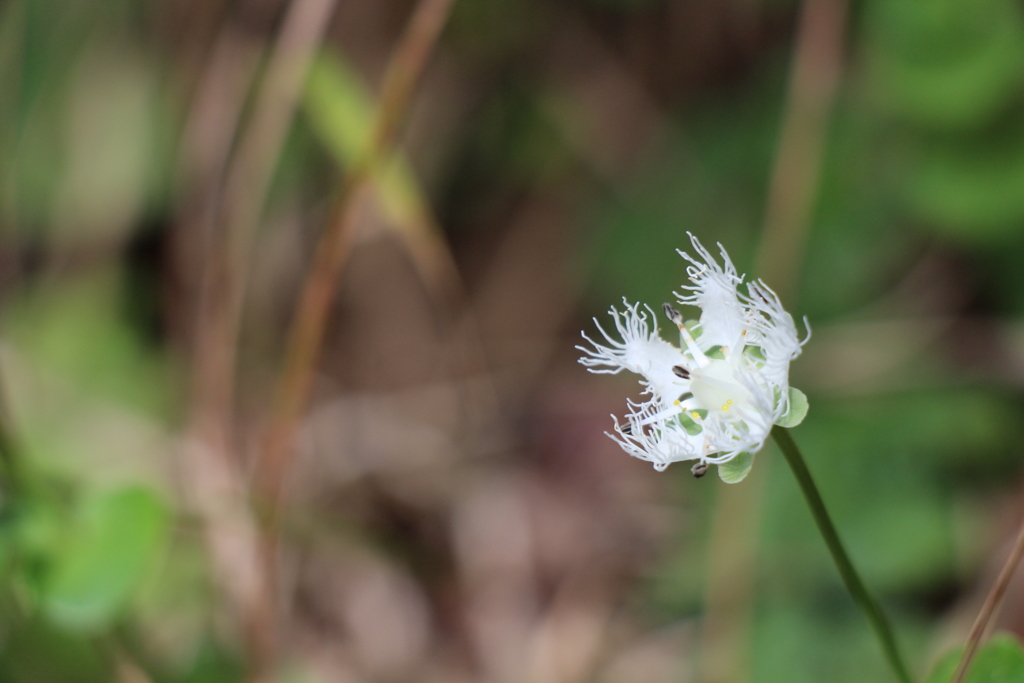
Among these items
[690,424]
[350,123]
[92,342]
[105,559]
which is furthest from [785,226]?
[92,342]

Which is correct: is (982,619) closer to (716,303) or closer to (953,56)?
(716,303)

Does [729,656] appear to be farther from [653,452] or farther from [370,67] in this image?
[370,67]

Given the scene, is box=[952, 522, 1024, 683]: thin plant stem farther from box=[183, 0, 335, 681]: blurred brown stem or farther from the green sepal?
box=[183, 0, 335, 681]: blurred brown stem

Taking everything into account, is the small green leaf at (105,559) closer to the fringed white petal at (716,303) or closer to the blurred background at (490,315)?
the blurred background at (490,315)

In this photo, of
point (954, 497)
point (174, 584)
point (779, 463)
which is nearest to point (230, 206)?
point (174, 584)

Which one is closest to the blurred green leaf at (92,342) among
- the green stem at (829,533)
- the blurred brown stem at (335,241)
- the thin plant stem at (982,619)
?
the blurred brown stem at (335,241)

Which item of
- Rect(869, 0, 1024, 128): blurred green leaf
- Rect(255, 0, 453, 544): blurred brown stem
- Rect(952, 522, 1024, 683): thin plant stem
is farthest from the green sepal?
Rect(869, 0, 1024, 128): blurred green leaf

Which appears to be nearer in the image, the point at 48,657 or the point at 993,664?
the point at 993,664
